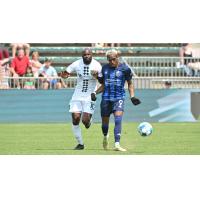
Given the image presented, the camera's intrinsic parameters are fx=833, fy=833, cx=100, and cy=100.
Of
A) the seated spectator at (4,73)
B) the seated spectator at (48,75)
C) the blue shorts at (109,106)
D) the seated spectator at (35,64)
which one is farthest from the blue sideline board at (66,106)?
the blue shorts at (109,106)

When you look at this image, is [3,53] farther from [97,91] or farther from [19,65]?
[97,91]

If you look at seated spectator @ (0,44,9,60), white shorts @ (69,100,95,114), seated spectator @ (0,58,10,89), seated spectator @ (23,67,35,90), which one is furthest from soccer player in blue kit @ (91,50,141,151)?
seated spectator @ (0,44,9,60)

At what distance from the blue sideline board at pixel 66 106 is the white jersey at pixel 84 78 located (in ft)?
27.3

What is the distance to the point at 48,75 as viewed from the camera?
84.6 feet

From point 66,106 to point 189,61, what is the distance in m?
4.43

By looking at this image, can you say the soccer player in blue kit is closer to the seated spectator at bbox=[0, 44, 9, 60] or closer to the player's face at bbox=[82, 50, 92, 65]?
the player's face at bbox=[82, 50, 92, 65]

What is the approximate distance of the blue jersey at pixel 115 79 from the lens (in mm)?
15070

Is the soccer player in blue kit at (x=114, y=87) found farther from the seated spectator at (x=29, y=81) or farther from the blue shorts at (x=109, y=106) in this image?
the seated spectator at (x=29, y=81)

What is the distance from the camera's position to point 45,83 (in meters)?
25.5

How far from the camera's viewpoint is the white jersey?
1574 centimetres

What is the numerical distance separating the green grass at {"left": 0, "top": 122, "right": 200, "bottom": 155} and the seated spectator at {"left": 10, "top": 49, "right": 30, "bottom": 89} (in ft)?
8.33
